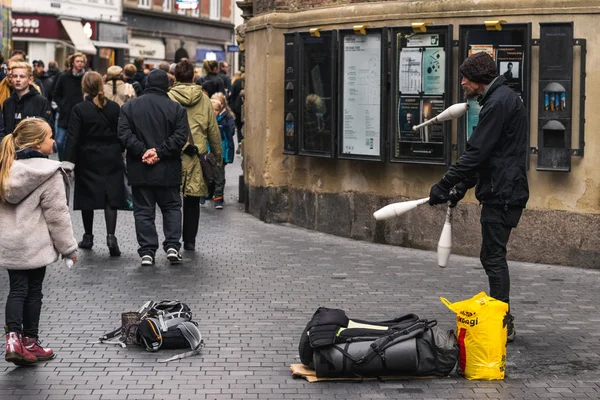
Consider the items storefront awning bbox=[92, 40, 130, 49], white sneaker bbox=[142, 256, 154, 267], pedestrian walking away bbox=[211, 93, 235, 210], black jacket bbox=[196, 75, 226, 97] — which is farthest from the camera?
storefront awning bbox=[92, 40, 130, 49]

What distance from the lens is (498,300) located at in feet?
25.2

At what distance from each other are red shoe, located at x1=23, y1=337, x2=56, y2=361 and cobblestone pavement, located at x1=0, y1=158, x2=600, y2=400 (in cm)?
7

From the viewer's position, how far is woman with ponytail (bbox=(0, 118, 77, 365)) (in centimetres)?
739

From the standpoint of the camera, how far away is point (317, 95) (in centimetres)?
1348

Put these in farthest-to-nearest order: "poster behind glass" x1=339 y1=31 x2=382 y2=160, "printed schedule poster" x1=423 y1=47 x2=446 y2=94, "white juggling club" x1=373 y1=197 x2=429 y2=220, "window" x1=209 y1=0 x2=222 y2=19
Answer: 1. "window" x1=209 y1=0 x2=222 y2=19
2. "poster behind glass" x1=339 y1=31 x2=382 y2=160
3. "printed schedule poster" x1=423 y1=47 x2=446 y2=94
4. "white juggling club" x1=373 y1=197 x2=429 y2=220

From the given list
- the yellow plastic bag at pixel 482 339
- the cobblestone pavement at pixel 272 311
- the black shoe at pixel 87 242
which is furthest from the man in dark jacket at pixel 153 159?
the yellow plastic bag at pixel 482 339

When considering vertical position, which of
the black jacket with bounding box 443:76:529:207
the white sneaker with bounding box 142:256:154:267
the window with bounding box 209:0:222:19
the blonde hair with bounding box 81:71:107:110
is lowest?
the white sneaker with bounding box 142:256:154:267

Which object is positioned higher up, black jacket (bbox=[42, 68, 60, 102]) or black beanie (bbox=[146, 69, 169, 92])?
black jacket (bbox=[42, 68, 60, 102])

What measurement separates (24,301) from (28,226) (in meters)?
0.49

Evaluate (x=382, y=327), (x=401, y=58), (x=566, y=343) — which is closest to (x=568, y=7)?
(x=401, y=58)

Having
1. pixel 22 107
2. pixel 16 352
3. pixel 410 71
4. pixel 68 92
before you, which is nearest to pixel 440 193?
pixel 16 352

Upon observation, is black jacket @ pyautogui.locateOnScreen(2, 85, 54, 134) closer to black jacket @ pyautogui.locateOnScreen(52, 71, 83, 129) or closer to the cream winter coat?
the cream winter coat

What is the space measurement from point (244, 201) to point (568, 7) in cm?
627

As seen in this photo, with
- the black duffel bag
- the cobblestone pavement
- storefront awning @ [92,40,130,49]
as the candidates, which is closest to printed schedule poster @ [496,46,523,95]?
the cobblestone pavement
